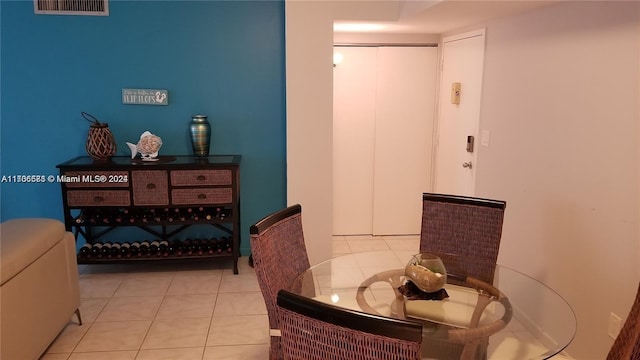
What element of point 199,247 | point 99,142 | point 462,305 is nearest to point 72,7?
point 99,142

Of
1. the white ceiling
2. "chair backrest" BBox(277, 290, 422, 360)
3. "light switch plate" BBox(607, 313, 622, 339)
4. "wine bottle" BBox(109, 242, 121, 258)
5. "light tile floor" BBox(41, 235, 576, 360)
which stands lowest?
"light tile floor" BBox(41, 235, 576, 360)

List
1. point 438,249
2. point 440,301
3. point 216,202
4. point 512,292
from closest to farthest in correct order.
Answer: point 440,301
point 512,292
point 438,249
point 216,202

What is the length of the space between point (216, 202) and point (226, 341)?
1.17m

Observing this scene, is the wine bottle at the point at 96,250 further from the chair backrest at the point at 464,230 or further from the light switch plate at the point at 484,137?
the light switch plate at the point at 484,137

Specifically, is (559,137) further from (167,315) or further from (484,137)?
(167,315)

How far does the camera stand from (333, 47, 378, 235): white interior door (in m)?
4.37

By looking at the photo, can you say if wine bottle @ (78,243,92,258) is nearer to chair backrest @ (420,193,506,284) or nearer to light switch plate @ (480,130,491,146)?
chair backrest @ (420,193,506,284)

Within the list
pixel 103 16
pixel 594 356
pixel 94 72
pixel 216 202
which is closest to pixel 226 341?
pixel 216 202

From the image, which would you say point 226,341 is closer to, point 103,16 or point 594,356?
point 594,356

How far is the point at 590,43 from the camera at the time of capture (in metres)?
2.35

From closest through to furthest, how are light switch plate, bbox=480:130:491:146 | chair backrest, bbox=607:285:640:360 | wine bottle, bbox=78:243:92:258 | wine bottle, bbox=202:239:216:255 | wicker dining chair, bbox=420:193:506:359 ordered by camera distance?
chair backrest, bbox=607:285:640:360 < wicker dining chair, bbox=420:193:506:359 < light switch plate, bbox=480:130:491:146 < wine bottle, bbox=78:243:92:258 < wine bottle, bbox=202:239:216:255

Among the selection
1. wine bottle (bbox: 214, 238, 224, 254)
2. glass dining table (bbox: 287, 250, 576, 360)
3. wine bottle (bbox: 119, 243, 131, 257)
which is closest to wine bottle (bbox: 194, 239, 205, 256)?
wine bottle (bbox: 214, 238, 224, 254)

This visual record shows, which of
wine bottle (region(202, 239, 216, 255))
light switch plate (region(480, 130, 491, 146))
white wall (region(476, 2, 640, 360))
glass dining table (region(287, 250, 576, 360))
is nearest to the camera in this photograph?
glass dining table (region(287, 250, 576, 360))

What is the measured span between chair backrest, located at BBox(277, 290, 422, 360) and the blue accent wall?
112 inches
